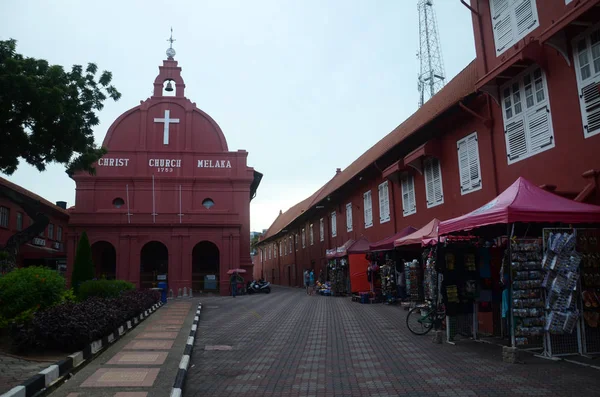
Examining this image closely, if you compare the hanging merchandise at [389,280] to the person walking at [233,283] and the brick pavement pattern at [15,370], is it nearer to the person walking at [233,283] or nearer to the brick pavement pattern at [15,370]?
the person walking at [233,283]

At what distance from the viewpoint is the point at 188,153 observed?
30.5 m

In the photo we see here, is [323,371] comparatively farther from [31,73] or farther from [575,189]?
[31,73]

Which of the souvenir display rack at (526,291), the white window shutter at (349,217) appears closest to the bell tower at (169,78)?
the white window shutter at (349,217)

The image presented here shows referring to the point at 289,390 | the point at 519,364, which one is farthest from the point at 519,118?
the point at 289,390

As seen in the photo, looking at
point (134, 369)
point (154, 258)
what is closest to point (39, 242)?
point (154, 258)

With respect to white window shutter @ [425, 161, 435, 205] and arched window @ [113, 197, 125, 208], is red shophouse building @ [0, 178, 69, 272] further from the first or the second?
white window shutter @ [425, 161, 435, 205]

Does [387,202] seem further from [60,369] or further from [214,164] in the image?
[214,164]

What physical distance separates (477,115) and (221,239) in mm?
19371

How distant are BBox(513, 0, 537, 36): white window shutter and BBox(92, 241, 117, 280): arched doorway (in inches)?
975

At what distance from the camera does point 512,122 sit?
34.0 feet

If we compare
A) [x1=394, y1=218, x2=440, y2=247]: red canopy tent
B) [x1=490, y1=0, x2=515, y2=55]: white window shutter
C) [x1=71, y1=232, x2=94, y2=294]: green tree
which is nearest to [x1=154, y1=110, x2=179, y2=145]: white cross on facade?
[x1=71, y1=232, x2=94, y2=294]: green tree

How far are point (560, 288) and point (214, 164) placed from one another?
25.7 meters

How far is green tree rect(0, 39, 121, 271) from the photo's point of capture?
14.7 metres

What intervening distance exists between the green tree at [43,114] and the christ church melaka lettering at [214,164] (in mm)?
10669
